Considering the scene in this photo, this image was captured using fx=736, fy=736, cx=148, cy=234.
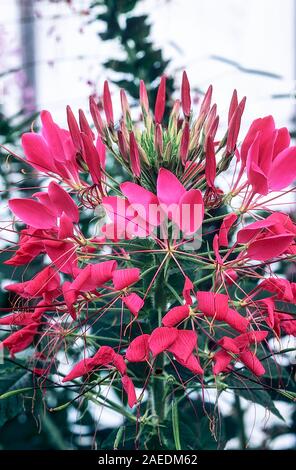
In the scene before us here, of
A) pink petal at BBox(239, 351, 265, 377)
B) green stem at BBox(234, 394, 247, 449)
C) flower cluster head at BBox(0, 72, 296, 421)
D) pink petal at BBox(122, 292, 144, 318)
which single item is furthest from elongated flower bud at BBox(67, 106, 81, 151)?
green stem at BBox(234, 394, 247, 449)

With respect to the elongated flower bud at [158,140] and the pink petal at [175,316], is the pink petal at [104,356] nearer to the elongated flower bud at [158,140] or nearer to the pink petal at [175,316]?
the pink petal at [175,316]

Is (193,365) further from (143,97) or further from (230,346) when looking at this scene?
(143,97)

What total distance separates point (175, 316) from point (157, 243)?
12 cm

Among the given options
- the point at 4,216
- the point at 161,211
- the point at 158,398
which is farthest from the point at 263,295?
the point at 4,216

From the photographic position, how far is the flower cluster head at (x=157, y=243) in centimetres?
76

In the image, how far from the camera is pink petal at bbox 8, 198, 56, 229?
2.72 feet

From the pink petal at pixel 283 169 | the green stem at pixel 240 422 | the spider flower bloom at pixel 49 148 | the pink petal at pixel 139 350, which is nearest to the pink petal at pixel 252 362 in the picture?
the pink petal at pixel 139 350

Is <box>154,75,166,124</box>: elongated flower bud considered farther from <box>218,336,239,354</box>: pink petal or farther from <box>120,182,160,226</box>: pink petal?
<box>218,336,239,354</box>: pink petal

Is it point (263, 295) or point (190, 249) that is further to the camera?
point (263, 295)

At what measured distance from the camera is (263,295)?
1.03 metres

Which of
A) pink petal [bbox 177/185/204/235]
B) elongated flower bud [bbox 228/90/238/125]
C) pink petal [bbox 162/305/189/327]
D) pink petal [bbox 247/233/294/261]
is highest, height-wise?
elongated flower bud [bbox 228/90/238/125]

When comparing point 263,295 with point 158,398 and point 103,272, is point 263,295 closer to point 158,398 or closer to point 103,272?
point 158,398

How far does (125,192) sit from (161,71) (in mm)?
637

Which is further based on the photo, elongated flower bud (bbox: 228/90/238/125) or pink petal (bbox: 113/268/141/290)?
elongated flower bud (bbox: 228/90/238/125)
